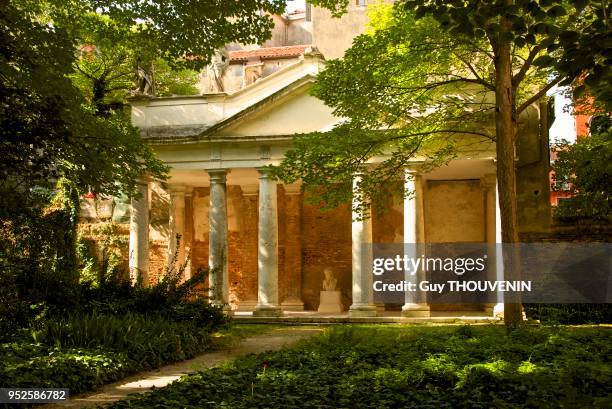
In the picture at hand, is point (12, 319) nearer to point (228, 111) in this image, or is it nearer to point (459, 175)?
point (228, 111)

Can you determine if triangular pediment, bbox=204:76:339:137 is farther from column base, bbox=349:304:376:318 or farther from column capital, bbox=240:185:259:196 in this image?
column base, bbox=349:304:376:318

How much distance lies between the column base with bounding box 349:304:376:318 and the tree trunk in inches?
331

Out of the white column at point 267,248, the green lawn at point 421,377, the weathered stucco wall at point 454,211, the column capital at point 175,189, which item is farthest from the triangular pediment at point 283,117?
the green lawn at point 421,377

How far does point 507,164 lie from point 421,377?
17.1ft

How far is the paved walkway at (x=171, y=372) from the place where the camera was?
767cm

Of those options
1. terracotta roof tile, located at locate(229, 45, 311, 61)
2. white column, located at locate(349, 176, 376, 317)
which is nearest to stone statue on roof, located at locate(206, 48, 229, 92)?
white column, located at locate(349, 176, 376, 317)

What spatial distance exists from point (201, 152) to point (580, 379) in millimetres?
16244

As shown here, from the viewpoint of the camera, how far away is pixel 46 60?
8906 mm

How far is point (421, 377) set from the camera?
265 inches

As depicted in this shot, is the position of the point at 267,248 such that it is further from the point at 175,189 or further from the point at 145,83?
the point at 145,83

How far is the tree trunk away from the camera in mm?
10805

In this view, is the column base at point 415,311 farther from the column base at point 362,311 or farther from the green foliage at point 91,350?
the green foliage at point 91,350

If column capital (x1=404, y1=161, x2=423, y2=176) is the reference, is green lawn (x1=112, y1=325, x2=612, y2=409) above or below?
below

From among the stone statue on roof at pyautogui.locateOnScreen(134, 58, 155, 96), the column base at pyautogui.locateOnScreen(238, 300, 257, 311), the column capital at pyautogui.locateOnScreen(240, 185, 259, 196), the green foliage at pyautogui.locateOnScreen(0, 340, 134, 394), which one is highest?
the stone statue on roof at pyautogui.locateOnScreen(134, 58, 155, 96)
